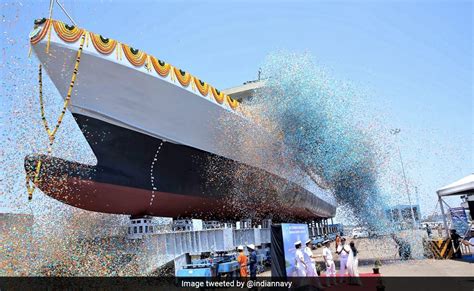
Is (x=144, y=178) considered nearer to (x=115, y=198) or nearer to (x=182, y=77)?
(x=115, y=198)

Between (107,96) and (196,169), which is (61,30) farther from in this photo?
(196,169)

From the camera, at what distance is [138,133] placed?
12547mm

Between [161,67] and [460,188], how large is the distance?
12462mm

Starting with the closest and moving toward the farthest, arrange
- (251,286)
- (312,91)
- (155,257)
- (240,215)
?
(251,286)
(155,257)
(312,91)
(240,215)

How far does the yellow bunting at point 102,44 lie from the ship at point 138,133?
0.03 m

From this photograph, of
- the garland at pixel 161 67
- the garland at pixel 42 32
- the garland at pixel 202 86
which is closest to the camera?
the garland at pixel 42 32

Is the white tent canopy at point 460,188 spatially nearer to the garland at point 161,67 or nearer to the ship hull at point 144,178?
the ship hull at point 144,178

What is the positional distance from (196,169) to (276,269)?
22.4 ft

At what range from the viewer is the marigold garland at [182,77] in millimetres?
12422

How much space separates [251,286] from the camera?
9.00m

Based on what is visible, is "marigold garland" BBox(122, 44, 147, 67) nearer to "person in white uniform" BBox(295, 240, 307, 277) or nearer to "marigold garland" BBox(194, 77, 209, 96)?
"marigold garland" BBox(194, 77, 209, 96)

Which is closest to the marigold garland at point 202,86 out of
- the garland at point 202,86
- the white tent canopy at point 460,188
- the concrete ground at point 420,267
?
the garland at point 202,86

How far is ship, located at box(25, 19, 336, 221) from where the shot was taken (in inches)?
408

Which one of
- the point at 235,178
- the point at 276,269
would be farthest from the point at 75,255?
the point at 235,178
